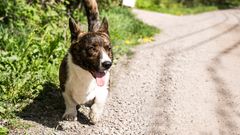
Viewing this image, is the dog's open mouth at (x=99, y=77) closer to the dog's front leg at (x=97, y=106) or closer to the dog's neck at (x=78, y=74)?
the dog's neck at (x=78, y=74)

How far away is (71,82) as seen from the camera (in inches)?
190

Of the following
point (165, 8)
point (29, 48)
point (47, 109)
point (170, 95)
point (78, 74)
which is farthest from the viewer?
point (165, 8)

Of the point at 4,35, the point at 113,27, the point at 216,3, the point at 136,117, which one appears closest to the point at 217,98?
the point at 136,117

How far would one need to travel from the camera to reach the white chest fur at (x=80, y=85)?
4.71 m

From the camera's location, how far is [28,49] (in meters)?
6.16

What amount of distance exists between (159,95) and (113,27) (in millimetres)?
3709

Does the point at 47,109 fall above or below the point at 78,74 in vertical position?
below

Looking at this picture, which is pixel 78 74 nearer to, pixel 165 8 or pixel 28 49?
pixel 28 49

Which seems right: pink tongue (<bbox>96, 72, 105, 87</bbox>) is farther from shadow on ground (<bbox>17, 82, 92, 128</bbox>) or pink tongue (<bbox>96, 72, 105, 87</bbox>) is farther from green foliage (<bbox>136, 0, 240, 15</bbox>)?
green foliage (<bbox>136, 0, 240, 15</bbox>)

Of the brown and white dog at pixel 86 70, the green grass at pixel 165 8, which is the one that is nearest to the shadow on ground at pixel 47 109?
the brown and white dog at pixel 86 70

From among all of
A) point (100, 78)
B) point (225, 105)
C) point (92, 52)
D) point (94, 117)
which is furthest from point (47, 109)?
point (225, 105)

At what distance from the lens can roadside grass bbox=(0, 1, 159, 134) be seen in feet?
17.3

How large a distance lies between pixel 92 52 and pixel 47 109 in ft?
3.85

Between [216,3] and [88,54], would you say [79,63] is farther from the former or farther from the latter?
[216,3]
